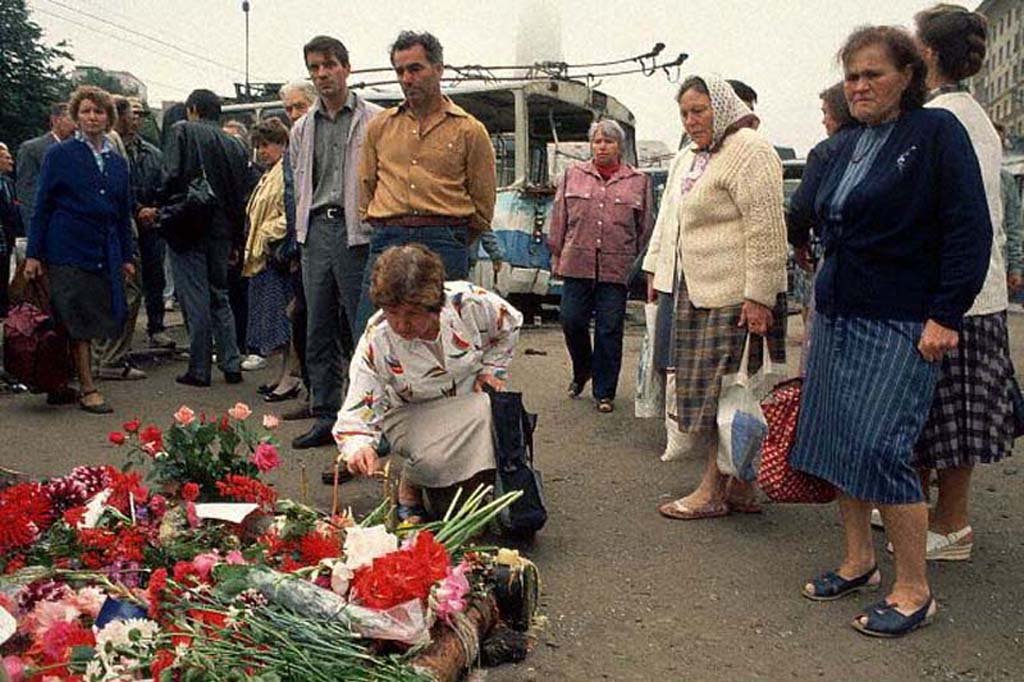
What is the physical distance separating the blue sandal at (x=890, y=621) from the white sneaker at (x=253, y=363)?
582 centimetres

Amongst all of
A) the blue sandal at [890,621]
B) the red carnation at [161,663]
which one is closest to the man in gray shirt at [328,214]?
the blue sandal at [890,621]

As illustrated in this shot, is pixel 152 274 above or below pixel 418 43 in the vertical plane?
below

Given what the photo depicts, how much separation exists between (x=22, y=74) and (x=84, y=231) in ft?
45.1

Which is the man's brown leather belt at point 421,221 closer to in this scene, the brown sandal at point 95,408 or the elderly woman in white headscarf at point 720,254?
the elderly woman in white headscarf at point 720,254

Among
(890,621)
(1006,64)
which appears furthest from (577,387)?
(1006,64)

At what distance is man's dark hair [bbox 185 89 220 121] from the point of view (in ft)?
23.6

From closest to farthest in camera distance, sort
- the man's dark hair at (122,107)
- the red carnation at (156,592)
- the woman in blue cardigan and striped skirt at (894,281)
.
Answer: the red carnation at (156,592), the woman in blue cardigan and striped skirt at (894,281), the man's dark hair at (122,107)

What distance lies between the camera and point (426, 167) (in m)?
4.91

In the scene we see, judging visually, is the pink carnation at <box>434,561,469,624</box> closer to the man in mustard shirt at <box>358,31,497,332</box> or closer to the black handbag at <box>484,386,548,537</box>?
the black handbag at <box>484,386,548,537</box>

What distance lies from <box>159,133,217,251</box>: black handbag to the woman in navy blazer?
1.63 feet

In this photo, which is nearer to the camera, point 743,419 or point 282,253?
point 743,419

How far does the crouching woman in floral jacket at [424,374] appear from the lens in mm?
3592

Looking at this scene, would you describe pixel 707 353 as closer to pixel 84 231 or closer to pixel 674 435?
pixel 674 435

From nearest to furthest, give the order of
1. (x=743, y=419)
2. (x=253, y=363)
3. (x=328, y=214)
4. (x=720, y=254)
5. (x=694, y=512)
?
(x=743, y=419)
(x=720, y=254)
(x=694, y=512)
(x=328, y=214)
(x=253, y=363)
